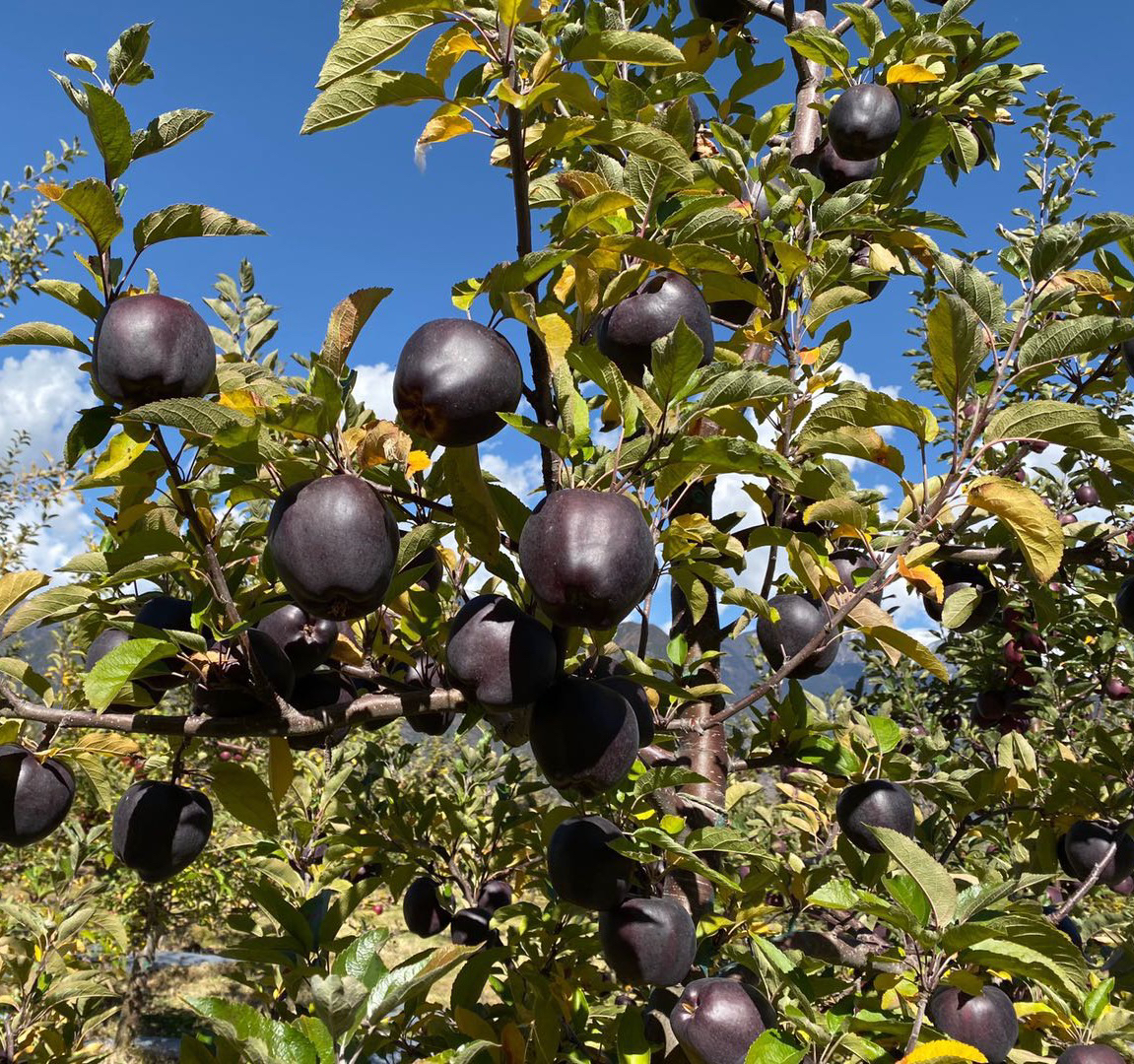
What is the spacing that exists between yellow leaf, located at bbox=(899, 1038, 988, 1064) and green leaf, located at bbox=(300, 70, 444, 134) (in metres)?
1.80

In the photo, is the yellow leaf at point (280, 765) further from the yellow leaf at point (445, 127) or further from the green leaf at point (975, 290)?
the green leaf at point (975, 290)

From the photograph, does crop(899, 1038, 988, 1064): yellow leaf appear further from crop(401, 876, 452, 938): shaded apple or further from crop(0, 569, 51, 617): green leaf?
crop(401, 876, 452, 938): shaded apple

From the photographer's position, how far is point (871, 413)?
186cm

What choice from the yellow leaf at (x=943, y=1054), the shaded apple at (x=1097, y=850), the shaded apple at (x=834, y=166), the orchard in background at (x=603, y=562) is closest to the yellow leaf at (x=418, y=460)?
the orchard in background at (x=603, y=562)

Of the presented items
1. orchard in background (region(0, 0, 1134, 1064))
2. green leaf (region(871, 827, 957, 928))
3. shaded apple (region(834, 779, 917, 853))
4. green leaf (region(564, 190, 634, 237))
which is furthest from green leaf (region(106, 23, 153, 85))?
shaded apple (region(834, 779, 917, 853))

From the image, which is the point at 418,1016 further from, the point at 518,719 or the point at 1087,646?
the point at 1087,646

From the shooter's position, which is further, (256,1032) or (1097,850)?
(1097,850)

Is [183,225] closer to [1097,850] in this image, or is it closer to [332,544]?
[332,544]

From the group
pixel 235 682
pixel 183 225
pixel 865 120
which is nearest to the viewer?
pixel 183 225

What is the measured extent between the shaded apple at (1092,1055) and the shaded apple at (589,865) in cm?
106

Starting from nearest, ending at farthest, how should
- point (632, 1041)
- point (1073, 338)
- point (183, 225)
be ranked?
point (183, 225), point (1073, 338), point (632, 1041)

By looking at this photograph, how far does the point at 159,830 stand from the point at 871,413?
5.75 ft

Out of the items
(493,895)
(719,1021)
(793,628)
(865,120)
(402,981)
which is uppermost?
(865,120)

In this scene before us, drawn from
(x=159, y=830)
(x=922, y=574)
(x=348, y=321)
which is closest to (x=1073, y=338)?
(x=922, y=574)
